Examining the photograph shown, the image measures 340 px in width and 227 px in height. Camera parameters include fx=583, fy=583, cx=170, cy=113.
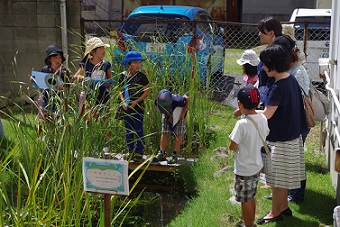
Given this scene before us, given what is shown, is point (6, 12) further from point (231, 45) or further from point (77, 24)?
point (231, 45)

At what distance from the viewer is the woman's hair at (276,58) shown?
462cm

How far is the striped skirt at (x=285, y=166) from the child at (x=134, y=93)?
180cm

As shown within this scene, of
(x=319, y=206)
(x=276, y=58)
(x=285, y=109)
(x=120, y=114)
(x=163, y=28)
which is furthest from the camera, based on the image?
(x=163, y=28)

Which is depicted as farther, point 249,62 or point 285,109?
point 249,62

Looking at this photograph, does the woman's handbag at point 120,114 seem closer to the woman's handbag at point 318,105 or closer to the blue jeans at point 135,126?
the blue jeans at point 135,126

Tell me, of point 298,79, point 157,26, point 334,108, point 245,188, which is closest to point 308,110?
point 298,79

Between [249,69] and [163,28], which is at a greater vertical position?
[163,28]

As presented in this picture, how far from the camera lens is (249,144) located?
448 centimetres

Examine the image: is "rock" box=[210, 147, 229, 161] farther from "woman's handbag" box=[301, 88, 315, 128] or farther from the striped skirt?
the striped skirt

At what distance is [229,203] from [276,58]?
55.6 inches

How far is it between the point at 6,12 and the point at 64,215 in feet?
22.0

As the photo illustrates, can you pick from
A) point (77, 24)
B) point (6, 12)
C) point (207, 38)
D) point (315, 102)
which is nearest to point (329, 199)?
point (315, 102)

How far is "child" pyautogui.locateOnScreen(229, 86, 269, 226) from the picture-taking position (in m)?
4.43

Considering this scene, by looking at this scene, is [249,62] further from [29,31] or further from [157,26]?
[29,31]
